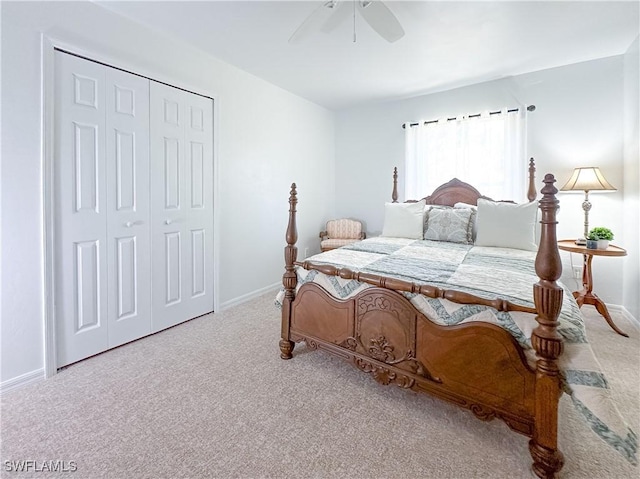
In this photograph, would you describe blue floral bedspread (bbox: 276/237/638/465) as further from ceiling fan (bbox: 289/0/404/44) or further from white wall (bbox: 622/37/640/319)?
ceiling fan (bbox: 289/0/404/44)

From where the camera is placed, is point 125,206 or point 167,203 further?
point 167,203

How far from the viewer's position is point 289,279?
230 centimetres

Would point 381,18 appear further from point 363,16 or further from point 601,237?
point 601,237

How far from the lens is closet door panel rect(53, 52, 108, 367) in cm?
209

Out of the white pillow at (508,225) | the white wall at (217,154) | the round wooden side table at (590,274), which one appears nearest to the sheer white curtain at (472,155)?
the white pillow at (508,225)

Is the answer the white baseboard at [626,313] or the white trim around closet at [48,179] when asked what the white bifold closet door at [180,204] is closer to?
the white trim around closet at [48,179]

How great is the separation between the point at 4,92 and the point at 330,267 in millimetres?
2159

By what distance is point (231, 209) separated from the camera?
3.37 m

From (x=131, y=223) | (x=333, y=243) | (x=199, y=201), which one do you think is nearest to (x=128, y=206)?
(x=131, y=223)

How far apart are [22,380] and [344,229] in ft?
11.7

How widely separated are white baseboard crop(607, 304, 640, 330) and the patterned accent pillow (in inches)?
59.5

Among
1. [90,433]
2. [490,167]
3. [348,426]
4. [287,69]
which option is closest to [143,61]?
[287,69]

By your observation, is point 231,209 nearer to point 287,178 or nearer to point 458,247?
point 287,178

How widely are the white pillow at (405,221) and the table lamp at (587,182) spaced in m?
1.35
